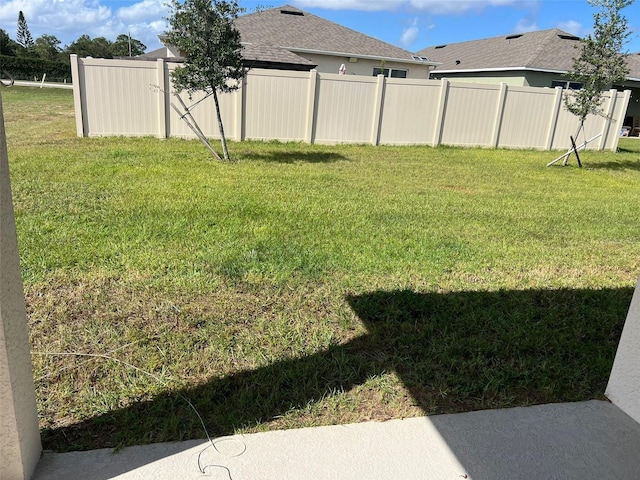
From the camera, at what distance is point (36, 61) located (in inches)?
1813

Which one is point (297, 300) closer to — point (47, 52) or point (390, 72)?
point (390, 72)

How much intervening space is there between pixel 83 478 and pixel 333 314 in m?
2.06

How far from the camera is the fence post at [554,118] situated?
50.9ft

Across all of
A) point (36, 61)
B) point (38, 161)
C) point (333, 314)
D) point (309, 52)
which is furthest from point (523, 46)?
point (36, 61)

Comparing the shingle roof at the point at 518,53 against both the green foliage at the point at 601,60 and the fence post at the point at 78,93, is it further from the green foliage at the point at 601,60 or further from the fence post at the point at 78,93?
the fence post at the point at 78,93

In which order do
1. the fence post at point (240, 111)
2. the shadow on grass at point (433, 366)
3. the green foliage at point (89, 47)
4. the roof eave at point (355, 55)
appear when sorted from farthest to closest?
the green foliage at point (89, 47), the roof eave at point (355, 55), the fence post at point (240, 111), the shadow on grass at point (433, 366)

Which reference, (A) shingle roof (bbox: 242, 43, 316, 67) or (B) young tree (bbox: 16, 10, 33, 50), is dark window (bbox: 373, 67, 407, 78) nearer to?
(A) shingle roof (bbox: 242, 43, 316, 67)

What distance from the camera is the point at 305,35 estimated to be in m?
23.8

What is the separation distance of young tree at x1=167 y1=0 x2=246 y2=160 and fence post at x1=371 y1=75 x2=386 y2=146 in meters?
5.03

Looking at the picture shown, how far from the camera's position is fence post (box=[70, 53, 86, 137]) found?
38.9 ft

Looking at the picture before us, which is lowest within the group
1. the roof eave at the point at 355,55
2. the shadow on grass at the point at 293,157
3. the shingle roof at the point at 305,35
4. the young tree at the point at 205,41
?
the shadow on grass at the point at 293,157

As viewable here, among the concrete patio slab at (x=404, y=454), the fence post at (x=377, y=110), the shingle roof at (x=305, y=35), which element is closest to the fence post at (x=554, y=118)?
the fence post at (x=377, y=110)

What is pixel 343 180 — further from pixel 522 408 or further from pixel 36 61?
pixel 36 61

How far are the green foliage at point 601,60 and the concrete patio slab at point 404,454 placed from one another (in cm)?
1210
